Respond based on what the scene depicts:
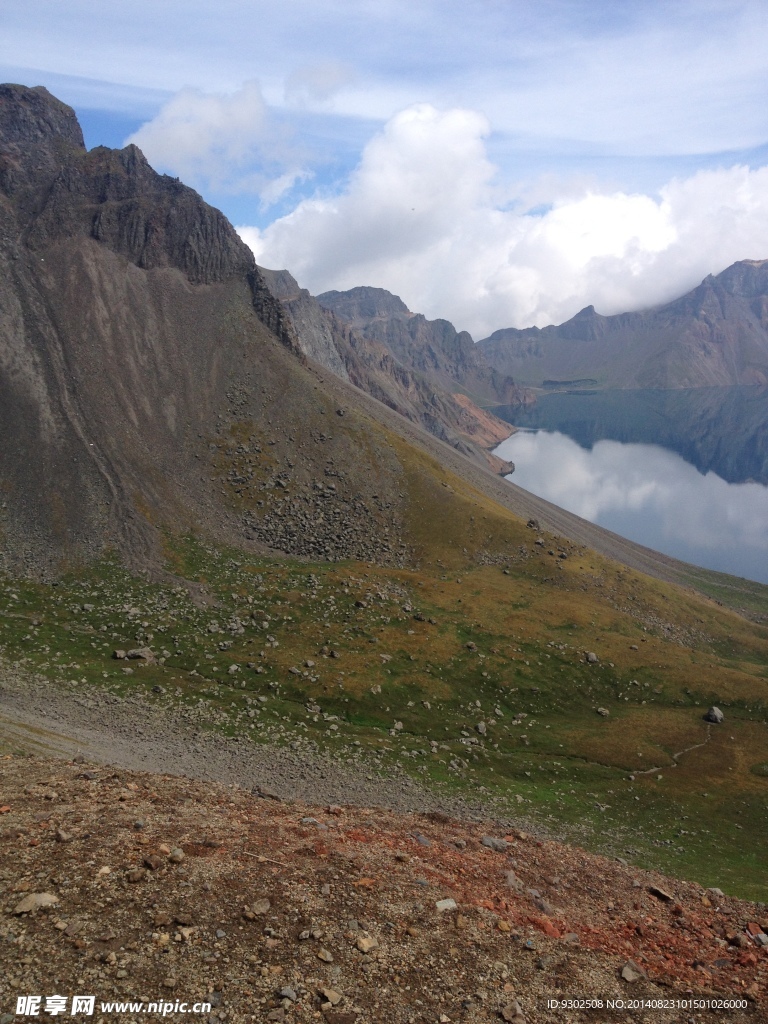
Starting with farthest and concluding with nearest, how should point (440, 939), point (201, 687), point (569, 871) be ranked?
point (201, 687) < point (569, 871) < point (440, 939)

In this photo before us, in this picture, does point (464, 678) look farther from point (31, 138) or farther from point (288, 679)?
point (31, 138)

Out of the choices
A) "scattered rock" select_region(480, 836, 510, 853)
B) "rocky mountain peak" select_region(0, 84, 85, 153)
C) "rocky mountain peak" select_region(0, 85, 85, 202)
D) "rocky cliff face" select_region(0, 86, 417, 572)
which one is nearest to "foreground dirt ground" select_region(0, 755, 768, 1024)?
"scattered rock" select_region(480, 836, 510, 853)

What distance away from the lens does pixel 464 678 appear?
63406 mm

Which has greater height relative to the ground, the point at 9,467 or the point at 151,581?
the point at 9,467

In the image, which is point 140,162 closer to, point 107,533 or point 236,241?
point 236,241

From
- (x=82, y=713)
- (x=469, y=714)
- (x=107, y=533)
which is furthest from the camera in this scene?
(x=107, y=533)

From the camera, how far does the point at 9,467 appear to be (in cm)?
8012

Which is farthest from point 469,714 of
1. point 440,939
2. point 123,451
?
point 123,451

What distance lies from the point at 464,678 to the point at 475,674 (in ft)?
5.10

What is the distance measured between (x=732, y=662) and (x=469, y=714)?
44.5 meters

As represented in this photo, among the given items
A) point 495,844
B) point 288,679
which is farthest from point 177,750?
point 495,844

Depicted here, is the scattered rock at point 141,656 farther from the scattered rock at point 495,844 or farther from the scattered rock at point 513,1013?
the scattered rock at point 513,1013

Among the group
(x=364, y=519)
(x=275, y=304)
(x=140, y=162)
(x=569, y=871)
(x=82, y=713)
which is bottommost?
(x=82, y=713)

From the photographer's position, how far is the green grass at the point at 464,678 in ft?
155
